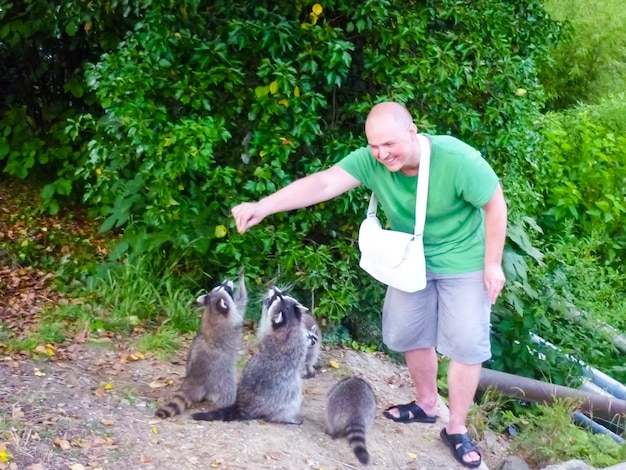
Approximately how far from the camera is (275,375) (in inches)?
183

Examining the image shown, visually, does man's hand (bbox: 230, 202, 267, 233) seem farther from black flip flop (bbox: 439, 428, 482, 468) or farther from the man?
black flip flop (bbox: 439, 428, 482, 468)

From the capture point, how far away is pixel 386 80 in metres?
5.57

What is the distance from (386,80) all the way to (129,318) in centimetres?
258

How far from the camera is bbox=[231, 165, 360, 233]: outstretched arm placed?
13.4 ft

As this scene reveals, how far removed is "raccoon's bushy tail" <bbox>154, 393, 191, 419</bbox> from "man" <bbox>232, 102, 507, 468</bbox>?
3.93 ft

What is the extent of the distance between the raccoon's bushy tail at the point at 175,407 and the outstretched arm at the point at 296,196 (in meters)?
1.17

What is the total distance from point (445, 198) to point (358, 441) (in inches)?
58.6

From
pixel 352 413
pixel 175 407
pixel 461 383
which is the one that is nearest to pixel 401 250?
pixel 461 383

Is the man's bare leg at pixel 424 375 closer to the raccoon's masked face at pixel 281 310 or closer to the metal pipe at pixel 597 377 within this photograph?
the raccoon's masked face at pixel 281 310

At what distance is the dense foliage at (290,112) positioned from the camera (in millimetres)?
5359

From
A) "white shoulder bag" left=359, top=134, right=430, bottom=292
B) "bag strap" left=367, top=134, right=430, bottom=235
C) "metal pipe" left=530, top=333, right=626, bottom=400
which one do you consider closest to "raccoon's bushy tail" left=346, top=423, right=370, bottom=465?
"white shoulder bag" left=359, top=134, right=430, bottom=292

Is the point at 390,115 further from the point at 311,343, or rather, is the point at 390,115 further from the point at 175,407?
the point at 175,407

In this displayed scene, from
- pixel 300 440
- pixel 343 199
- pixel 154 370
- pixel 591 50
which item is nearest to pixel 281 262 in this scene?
pixel 343 199

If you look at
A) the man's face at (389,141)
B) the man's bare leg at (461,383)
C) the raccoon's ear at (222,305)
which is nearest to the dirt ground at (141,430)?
the man's bare leg at (461,383)
